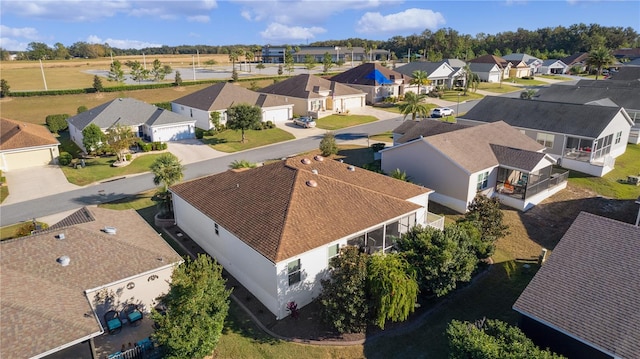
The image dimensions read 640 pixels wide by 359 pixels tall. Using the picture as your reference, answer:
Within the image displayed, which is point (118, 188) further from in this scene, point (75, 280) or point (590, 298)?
point (590, 298)

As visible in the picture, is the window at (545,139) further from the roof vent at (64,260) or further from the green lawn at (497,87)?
the green lawn at (497,87)

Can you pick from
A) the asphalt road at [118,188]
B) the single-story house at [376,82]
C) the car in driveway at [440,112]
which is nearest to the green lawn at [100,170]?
the asphalt road at [118,188]

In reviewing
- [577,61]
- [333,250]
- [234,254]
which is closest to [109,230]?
[234,254]

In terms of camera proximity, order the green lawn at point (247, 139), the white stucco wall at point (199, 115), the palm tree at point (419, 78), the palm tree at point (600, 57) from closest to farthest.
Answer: the green lawn at point (247, 139) < the white stucco wall at point (199, 115) < the palm tree at point (419, 78) < the palm tree at point (600, 57)

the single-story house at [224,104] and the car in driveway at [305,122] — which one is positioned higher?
the single-story house at [224,104]

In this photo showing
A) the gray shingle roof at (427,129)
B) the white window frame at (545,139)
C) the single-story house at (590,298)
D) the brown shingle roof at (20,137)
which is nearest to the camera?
the single-story house at (590,298)

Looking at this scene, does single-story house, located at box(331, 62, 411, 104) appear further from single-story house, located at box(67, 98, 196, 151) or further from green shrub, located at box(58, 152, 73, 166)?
green shrub, located at box(58, 152, 73, 166)

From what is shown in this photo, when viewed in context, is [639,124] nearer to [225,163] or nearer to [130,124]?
[225,163]

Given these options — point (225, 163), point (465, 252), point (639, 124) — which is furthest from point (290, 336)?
point (639, 124)
